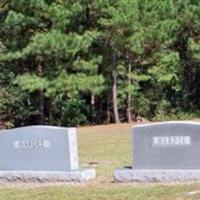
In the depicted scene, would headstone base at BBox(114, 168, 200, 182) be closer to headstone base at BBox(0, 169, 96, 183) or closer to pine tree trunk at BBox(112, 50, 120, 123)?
headstone base at BBox(0, 169, 96, 183)

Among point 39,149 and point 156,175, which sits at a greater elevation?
point 39,149

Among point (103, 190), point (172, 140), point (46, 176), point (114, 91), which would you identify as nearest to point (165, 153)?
point (172, 140)

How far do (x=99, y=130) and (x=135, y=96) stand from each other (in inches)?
197

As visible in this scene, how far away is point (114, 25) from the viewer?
81.4 ft

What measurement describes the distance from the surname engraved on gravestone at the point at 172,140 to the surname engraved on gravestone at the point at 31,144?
5.53ft

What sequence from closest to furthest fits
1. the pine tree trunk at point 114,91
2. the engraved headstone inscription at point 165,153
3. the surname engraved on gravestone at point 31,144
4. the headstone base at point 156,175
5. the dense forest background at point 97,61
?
the headstone base at point 156,175 < the engraved headstone inscription at point 165,153 < the surname engraved on gravestone at point 31,144 < the dense forest background at point 97,61 < the pine tree trunk at point 114,91

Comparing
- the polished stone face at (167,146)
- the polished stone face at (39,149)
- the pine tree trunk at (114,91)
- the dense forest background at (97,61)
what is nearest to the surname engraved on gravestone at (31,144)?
the polished stone face at (39,149)

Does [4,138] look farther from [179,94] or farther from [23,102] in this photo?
[179,94]

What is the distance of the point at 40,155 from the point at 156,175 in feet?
6.13

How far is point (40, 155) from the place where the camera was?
11453 millimetres

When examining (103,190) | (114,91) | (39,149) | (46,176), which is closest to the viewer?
(103,190)

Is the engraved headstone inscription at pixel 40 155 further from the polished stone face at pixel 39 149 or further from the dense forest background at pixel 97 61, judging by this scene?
the dense forest background at pixel 97 61

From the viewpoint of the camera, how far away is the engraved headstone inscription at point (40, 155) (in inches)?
444

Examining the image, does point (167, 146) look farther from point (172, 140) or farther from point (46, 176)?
point (46, 176)
